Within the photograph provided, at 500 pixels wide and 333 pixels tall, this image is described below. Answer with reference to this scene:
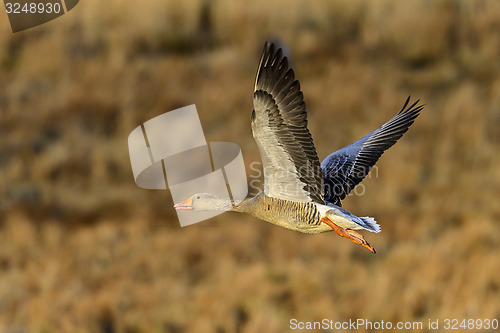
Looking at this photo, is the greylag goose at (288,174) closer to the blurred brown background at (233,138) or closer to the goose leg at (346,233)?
the goose leg at (346,233)

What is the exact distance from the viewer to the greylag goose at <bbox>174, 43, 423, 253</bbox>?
464 cm

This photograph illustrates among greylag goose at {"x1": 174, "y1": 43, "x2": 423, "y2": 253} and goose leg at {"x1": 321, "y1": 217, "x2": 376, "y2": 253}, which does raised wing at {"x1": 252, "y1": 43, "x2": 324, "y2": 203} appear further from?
goose leg at {"x1": 321, "y1": 217, "x2": 376, "y2": 253}

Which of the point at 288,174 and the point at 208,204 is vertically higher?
the point at 288,174

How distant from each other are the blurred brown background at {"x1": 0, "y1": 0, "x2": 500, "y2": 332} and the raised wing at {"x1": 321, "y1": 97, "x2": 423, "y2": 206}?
260 inches

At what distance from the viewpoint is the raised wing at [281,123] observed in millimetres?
4625

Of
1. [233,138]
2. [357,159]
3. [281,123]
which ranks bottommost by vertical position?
[233,138]

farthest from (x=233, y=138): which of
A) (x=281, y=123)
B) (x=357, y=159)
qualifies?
(x=281, y=123)

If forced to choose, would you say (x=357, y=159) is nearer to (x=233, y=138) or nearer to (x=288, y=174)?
(x=288, y=174)

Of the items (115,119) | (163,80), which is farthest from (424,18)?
(115,119)

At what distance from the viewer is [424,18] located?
1507 cm

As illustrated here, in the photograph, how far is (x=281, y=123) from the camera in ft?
15.5

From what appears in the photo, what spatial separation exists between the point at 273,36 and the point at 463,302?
227 inches

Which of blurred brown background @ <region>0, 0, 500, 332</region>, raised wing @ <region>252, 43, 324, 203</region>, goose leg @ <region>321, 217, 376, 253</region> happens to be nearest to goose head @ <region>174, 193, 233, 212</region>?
raised wing @ <region>252, 43, 324, 203</region>

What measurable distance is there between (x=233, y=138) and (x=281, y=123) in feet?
30.9
